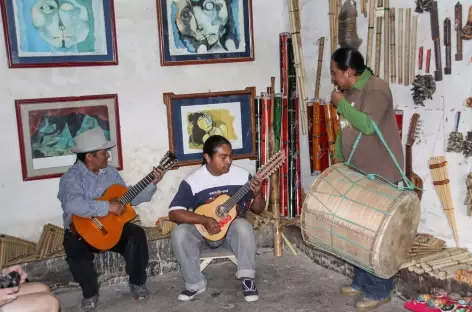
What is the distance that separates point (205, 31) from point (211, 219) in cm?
202

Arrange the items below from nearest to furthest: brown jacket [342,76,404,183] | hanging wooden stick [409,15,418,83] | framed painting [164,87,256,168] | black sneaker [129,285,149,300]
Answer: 1. brown jacket [342,76,404,183]
2. hanging wooden stick [409,15,418,83]
3. black sneaker [129,285,149,300]
4. framed painting [164,87,256,168]

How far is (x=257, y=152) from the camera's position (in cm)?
557

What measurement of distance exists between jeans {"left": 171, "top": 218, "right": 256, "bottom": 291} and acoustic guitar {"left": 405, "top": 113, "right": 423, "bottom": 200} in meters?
1.32

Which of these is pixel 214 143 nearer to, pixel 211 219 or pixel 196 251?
pixel 211 219

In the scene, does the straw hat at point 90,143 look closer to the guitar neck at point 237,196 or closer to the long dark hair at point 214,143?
the long dark hair at point 214,143

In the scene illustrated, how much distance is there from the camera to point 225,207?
14.0ft

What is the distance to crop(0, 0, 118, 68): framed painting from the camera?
457cm

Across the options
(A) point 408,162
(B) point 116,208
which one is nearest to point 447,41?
(A) point 408,162

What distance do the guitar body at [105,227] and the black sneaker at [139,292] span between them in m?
0.40

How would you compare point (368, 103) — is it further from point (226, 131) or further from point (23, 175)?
point (23, 175)

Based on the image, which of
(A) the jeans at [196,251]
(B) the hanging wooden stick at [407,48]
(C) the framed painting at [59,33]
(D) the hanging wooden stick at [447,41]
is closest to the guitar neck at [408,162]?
(B) the hanging wooden stick at [407,48]

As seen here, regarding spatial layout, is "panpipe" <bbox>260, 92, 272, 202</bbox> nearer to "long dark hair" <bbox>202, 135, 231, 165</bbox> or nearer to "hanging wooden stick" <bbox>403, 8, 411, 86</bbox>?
"long dark hair" <bbox>202, 135, 231, 165</bbox>

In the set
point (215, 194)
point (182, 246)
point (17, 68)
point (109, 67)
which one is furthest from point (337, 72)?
point (17, 68)

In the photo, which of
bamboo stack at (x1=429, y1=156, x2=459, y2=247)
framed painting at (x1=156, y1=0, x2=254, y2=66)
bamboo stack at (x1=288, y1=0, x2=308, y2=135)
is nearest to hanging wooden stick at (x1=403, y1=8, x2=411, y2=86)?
bamboo stack at (x1=429, y1=156, x2=459, y2=247)
